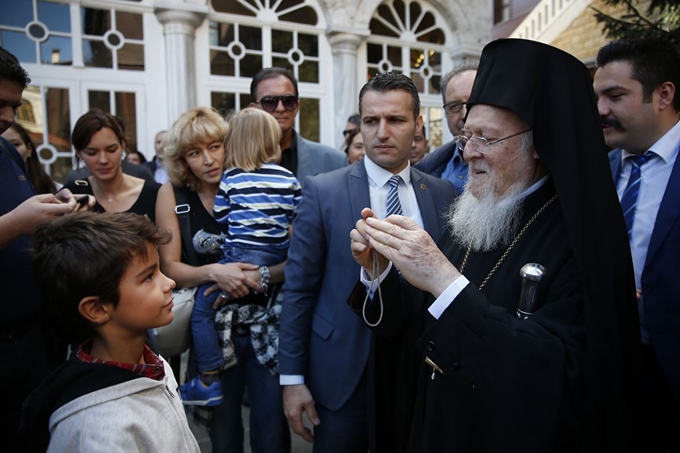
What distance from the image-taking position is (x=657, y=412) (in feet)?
6.49

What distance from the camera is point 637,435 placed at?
5.61ft

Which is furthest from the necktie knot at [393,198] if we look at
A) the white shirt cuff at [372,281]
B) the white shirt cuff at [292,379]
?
the white shirt cuff at [292,379]

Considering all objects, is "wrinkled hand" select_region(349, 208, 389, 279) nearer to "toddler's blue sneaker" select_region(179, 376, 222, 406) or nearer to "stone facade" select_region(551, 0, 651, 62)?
"toddler's blue sneaker" select_region(179, 376, 222, 406)

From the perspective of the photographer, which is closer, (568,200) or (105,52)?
(568,200)

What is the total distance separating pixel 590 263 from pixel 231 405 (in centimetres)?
222

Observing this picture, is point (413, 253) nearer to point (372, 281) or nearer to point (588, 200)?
point (372, 281)

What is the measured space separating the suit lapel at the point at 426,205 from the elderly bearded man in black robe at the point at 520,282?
57 centimetres

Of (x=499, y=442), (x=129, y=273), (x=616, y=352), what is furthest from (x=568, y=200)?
(x=129, y=273)

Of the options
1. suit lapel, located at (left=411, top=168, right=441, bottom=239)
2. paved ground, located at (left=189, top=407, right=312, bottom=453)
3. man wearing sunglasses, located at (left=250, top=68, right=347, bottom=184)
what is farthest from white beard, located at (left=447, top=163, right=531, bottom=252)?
paved ground, located at (left=189, top=407, right=312, bottom=453)

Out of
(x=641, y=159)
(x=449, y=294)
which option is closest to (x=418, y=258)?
(x=449, y=294)

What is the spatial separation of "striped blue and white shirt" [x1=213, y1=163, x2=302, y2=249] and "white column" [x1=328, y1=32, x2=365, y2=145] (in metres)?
6.83

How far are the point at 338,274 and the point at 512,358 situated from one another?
1131 mm

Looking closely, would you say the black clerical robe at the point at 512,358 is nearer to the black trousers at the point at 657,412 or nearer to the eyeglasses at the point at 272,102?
the black trousers at the point at 657,412

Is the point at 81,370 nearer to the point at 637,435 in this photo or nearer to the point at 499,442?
the point at 499,442
